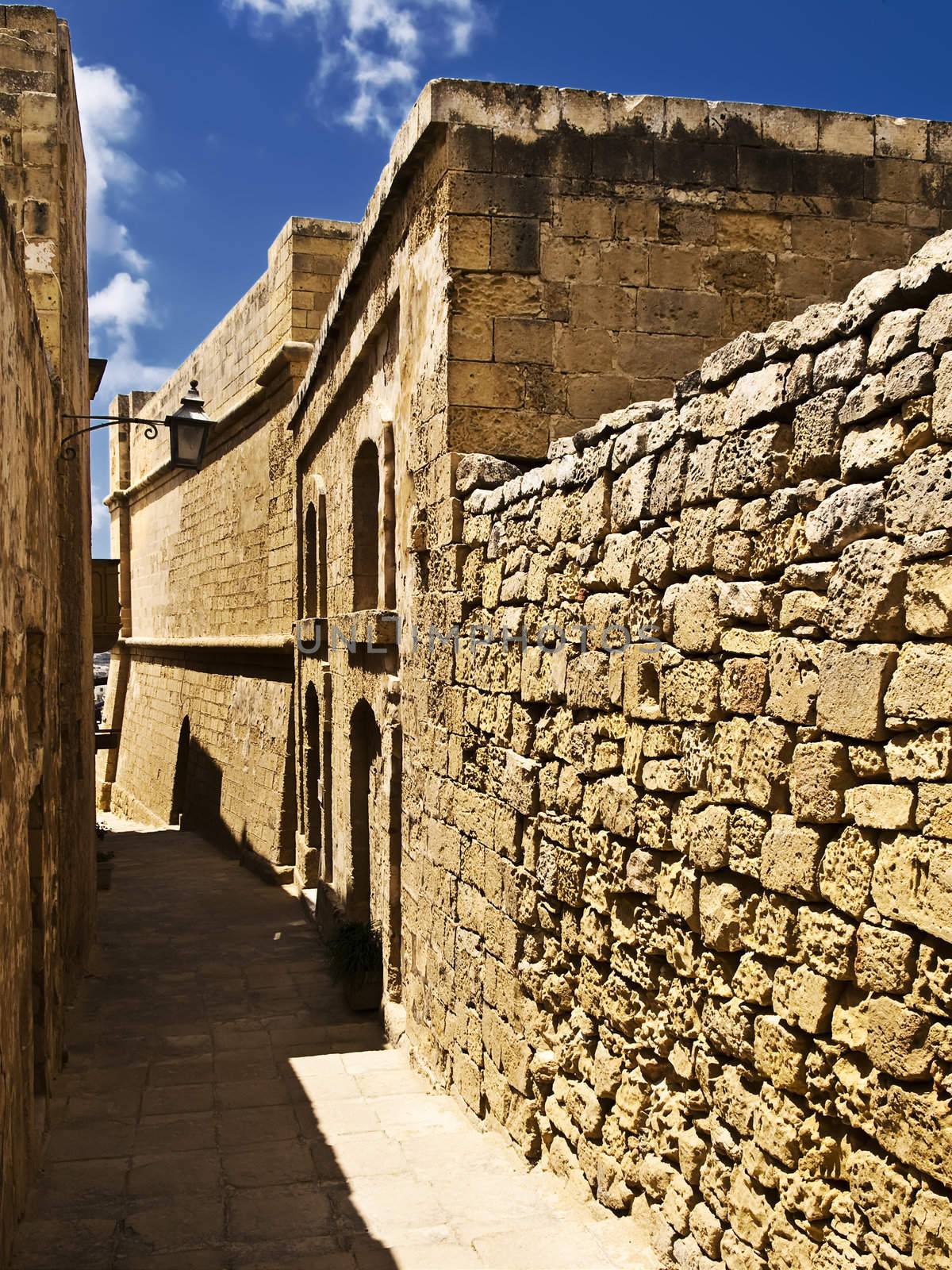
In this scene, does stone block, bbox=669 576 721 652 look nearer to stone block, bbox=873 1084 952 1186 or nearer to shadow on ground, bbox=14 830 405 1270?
stone block, bbox=873 1084 952 1186

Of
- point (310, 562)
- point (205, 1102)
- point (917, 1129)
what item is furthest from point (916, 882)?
point (310, 562)

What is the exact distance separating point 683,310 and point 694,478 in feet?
9.41

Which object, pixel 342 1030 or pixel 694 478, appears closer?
pixel 694 478

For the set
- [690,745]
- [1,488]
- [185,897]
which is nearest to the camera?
[690,745]

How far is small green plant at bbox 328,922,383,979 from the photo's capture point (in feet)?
26.3

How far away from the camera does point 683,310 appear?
19.0ft

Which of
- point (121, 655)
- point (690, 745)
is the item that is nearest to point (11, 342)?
A: point (690, 745)

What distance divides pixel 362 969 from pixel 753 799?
5662 millimetres

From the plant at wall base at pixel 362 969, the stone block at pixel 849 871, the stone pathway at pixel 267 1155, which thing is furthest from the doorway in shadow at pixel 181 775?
the stone block at pixel 849 871

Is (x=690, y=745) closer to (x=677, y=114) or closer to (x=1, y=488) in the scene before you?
(x=1, y=488)

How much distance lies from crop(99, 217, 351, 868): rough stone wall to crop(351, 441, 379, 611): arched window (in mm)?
3343

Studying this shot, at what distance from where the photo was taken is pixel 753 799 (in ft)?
9.50

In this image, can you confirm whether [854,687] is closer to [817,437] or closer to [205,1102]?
[817,437]

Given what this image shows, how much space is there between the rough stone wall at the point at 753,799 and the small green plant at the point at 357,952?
3432 mm
